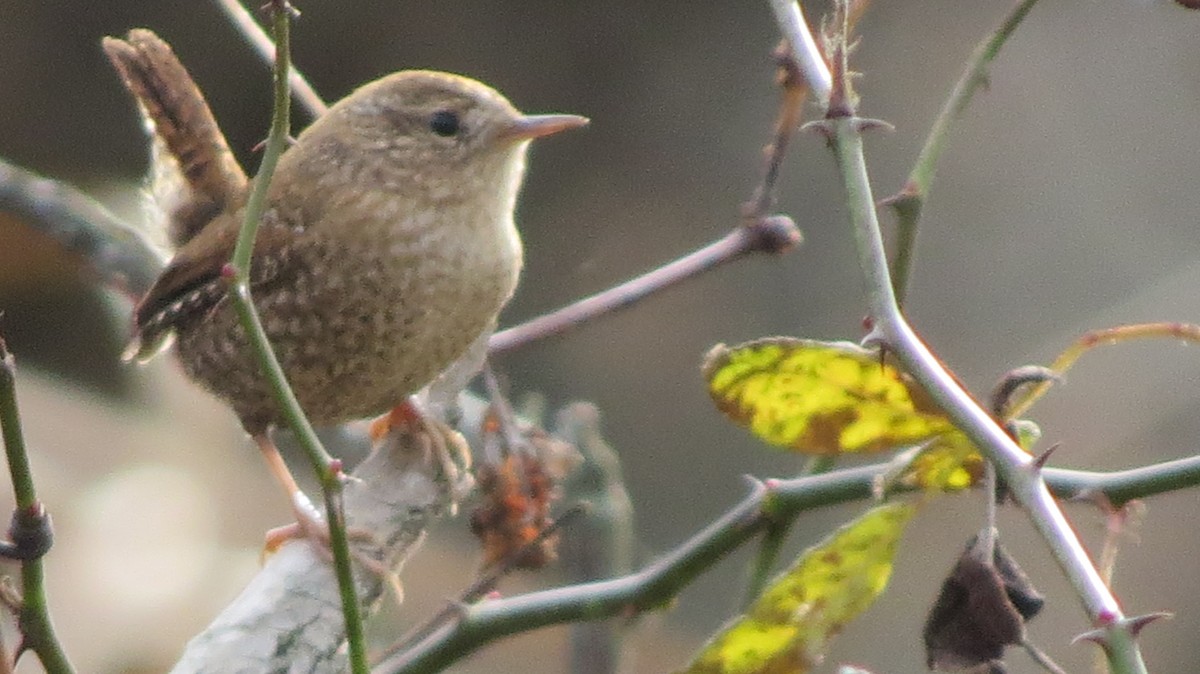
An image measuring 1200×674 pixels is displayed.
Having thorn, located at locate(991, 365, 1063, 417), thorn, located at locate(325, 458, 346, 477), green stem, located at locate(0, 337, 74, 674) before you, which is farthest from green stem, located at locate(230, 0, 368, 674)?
thorn, located at locate(991, 365, 1063, 417)

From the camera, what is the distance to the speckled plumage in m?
2.32

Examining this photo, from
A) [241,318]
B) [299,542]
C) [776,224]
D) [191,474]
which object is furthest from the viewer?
[191,474]

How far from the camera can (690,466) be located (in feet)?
17.8

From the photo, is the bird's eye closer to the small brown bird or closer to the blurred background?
the small brown bird

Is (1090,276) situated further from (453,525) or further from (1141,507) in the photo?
(1141,507)

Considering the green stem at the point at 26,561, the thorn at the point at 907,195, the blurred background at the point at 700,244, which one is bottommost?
the blurred background at the point at 700,244

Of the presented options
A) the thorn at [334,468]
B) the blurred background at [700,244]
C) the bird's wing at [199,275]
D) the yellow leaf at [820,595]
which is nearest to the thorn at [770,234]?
the bird's wing at [199,275]

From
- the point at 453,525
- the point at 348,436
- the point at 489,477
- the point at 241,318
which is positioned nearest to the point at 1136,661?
the point at 241,318

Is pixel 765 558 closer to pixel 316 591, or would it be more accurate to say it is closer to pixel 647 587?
pixel 647 587

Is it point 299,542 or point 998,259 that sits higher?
point 299,542

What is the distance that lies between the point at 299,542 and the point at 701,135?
3.86 metres

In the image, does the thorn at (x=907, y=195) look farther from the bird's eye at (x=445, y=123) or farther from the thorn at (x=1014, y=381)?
the bird's eye at (x=445, y=123)

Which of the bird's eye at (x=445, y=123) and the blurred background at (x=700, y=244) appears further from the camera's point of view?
the blurred background at (x=700, y=244)

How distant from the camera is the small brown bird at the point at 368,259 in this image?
7.61 ft
